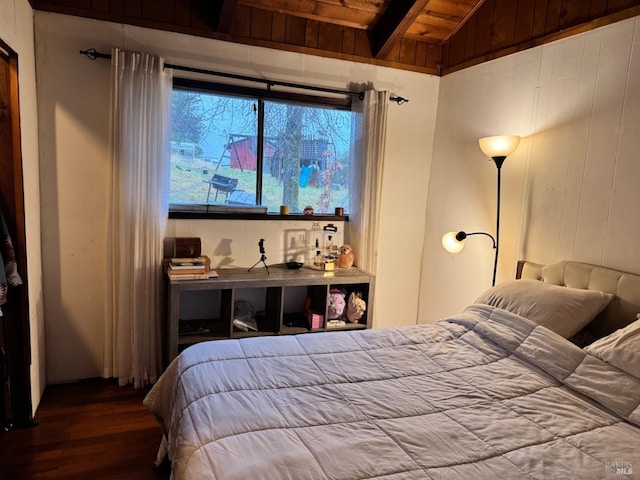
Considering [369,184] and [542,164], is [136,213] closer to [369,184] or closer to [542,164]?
[369,184]

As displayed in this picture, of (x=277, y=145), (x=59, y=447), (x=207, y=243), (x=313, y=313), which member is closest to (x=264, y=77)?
(x=277, y=145)

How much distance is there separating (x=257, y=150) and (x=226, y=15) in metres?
0.90

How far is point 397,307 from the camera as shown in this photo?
383cm

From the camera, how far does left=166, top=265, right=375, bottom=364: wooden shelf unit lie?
2.84 meters

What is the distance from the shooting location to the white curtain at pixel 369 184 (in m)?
3.39

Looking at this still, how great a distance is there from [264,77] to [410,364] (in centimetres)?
227

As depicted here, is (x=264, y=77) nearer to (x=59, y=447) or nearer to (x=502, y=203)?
(x=502, y=203)

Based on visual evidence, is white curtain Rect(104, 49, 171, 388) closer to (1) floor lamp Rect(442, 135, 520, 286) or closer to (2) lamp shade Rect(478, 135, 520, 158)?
(1) floor lamp Rect(442, 135, 520, 286)

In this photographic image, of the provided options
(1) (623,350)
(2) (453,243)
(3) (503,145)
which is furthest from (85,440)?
(3) (503,145)

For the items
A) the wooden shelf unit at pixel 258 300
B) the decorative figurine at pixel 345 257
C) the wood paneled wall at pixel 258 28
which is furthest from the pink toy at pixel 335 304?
the wood paneled wall at pixel 258 28

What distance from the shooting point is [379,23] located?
335 cm

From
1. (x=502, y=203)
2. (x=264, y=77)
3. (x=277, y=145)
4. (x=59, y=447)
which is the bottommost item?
(x=59, y=447)

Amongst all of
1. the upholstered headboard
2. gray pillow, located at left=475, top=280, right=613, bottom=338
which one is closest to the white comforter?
gray pillow, located at left=475, top=280, right=613, bottom=338

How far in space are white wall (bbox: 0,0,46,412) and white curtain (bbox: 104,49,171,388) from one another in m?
0.39
